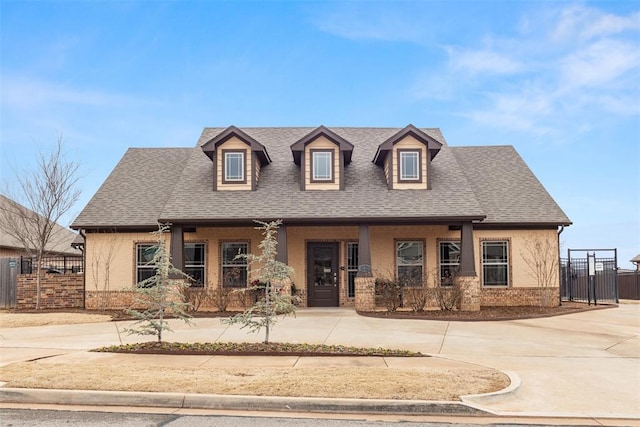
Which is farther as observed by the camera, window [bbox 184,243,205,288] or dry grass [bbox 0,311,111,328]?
window [bbox 184,243,205,288]

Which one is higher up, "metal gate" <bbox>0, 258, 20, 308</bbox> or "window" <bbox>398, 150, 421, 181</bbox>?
"window" <bbox>398, 150, 421, 181</bbox>

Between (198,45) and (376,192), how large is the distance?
26.8 feet

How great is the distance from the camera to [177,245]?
63.8ft

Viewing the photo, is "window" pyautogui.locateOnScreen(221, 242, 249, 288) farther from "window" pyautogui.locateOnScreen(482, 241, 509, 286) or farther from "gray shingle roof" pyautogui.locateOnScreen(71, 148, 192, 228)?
"window" pyautogui.locateOnScreen(482, 241, 509, 286)

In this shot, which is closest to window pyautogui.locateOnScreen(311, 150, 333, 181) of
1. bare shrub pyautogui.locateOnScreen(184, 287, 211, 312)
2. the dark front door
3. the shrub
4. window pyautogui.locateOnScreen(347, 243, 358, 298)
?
the dark front door

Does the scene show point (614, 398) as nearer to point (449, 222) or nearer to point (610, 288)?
point (449, 222)

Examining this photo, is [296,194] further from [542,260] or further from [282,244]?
[542,260]

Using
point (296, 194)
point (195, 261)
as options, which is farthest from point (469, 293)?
point (195, 261)

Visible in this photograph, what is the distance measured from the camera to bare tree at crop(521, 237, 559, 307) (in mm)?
20750

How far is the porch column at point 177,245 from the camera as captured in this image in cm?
1939

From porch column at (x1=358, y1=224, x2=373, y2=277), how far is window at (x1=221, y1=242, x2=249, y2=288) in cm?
449

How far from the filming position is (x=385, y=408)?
7223mm

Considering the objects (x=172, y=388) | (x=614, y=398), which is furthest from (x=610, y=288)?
(x=172, y=388)

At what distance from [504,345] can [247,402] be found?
23.2 ft
